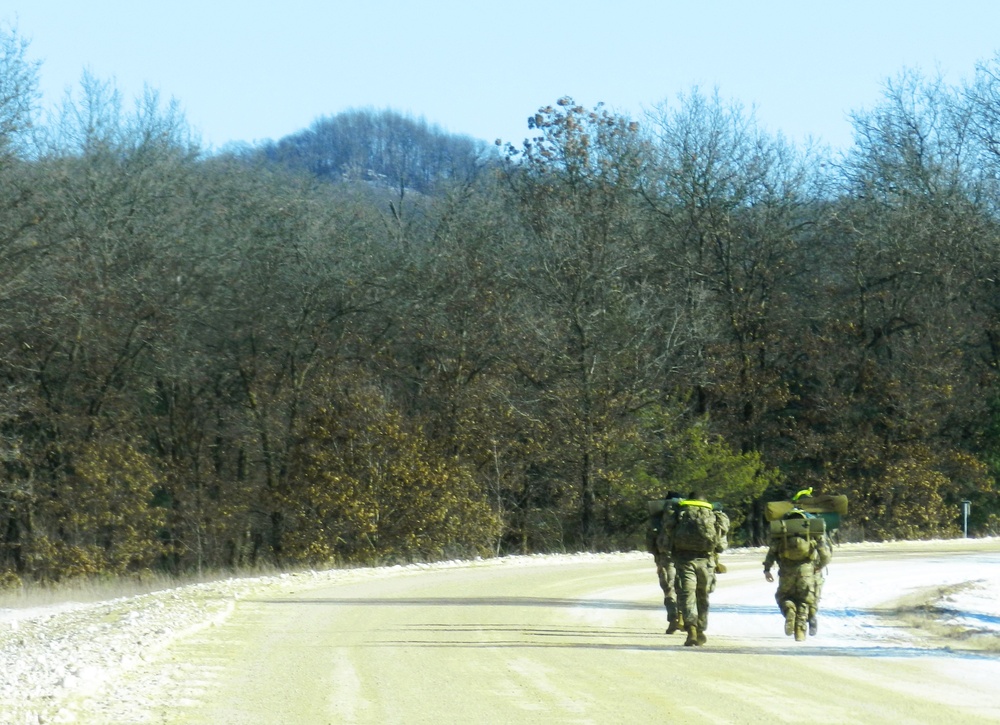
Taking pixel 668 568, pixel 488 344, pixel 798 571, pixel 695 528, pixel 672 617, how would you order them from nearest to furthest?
pixel 695 528
pixel 672 617
pixel 798 571
pixel 668 568
pixel 488 344

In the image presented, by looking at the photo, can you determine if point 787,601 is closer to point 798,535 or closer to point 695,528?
point 798,535

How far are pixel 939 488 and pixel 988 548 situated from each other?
38.0 ft

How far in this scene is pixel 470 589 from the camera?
22.8m

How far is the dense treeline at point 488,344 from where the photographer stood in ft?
127

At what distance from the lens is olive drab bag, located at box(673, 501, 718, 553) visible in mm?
14906

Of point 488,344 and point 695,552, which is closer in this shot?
point 695,552

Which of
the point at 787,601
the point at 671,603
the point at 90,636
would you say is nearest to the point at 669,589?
the point at 671,603

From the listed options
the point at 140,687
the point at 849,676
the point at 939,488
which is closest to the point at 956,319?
the point at 939,488

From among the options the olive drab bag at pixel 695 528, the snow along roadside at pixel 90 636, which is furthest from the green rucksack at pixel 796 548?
the snow along roadside at pixel 90 636

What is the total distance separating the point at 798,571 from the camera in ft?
52.3

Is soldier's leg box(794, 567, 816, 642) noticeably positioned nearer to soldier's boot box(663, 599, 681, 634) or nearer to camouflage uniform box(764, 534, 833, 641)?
camouflage uniform box(764, 534, 833, 641)

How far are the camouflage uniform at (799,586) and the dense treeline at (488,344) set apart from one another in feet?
72.5

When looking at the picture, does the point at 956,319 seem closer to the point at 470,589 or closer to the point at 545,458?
the point at 545,458

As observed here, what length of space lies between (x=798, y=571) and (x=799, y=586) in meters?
0.18
